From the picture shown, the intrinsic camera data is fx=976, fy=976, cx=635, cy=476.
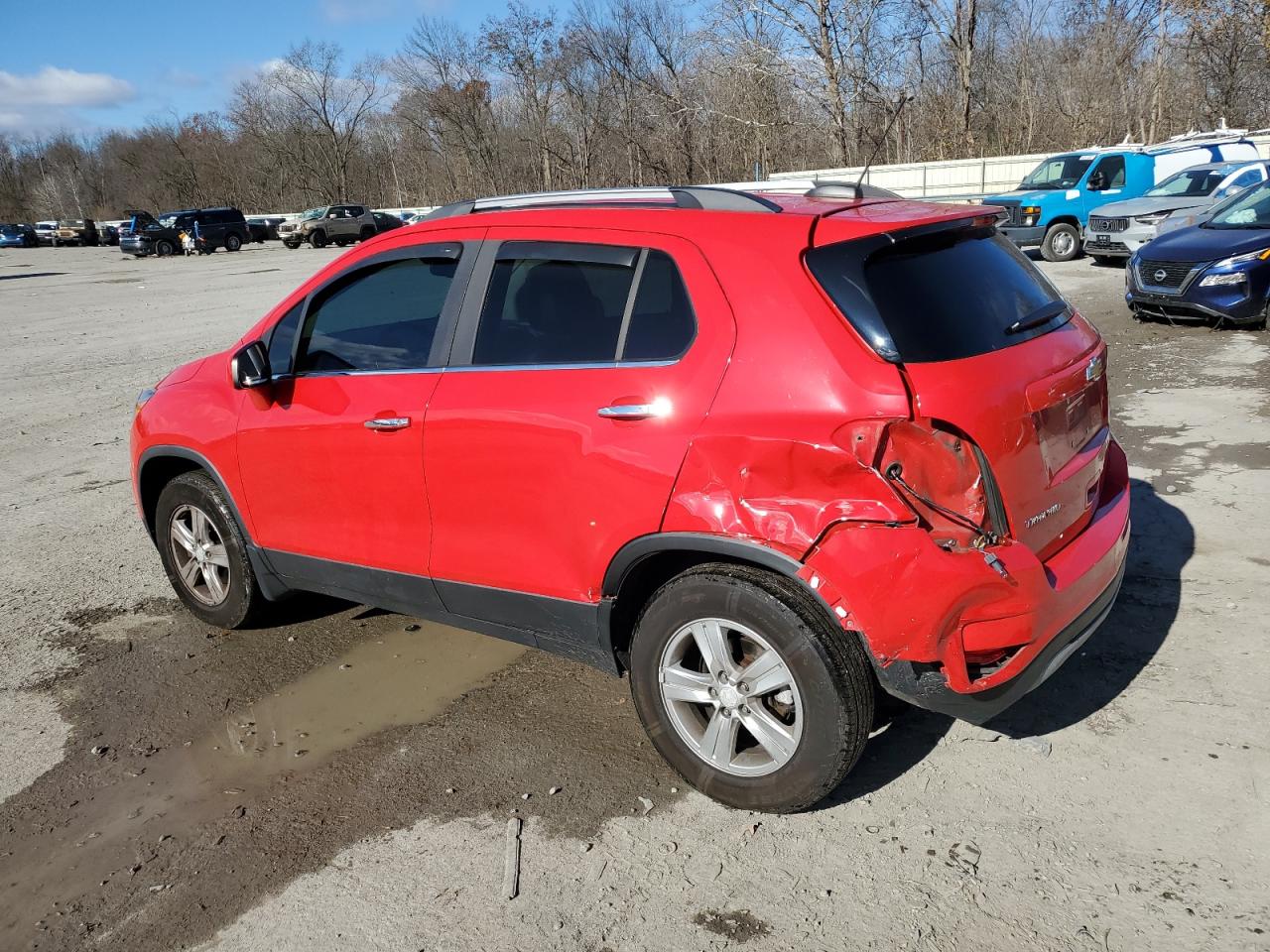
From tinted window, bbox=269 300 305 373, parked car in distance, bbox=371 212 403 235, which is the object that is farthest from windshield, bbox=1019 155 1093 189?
parked car in distance, bbox=371 212 403 235

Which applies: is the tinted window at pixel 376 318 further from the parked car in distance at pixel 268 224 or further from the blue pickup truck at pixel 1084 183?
the parked car in distance at pixel 268 224

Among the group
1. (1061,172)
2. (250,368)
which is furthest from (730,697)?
(1061,172)

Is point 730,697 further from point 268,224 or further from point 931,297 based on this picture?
point 268,224

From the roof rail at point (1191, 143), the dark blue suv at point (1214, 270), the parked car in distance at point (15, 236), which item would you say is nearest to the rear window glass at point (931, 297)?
the dark blue suv at point (1214, 270)

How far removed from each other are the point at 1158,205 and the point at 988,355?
52.4 feet

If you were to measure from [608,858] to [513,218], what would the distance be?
217cm

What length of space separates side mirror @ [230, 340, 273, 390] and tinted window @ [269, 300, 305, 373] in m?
0.06

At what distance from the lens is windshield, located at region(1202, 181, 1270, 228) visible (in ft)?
35.0

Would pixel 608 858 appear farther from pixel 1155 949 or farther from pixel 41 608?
pixel 41 608

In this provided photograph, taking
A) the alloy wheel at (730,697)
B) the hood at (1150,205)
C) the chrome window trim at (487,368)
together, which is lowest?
the alloy wheel at (730,697)

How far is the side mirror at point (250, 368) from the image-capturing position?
3.96 m

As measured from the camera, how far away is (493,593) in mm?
3463

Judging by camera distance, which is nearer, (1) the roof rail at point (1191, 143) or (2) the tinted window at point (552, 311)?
(2) the tinted window at point (552, 311)

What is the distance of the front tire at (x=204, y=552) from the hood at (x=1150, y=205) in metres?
16.2
